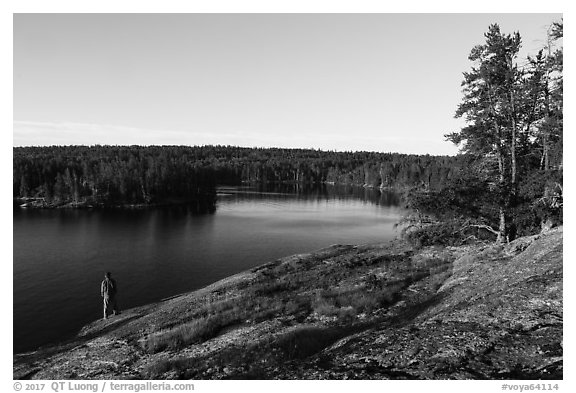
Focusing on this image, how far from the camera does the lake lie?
32875 millimetres

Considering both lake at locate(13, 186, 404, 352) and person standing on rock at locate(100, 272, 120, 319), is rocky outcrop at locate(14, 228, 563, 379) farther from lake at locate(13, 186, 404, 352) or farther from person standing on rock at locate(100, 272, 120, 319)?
lake at locate(13, 186, 404, 352)

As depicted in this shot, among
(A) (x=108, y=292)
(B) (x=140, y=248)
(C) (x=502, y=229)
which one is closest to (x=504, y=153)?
(C) (x=502, y=229)

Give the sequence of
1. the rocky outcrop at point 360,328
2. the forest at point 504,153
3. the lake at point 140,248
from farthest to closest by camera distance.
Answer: the lake at point 140,248
the forest at point 504,153
the rocky outcrop at point 360,328

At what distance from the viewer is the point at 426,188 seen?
2572cm

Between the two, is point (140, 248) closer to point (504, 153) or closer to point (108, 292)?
point (108, 292)

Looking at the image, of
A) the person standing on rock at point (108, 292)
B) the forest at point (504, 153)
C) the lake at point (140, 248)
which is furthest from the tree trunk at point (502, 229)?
the person standing on rock at point (108, 292)

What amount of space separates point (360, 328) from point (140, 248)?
48.1 m

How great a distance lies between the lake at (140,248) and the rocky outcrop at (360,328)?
21.5 ft

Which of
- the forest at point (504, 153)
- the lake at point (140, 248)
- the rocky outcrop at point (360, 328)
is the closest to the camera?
the rocky outcrop at point (360, 328)

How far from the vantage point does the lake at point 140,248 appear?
108 feet

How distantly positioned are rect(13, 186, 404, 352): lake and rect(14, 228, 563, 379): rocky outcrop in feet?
21.5

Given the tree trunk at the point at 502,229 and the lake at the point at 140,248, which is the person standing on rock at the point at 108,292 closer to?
the lake at the point at 140,248

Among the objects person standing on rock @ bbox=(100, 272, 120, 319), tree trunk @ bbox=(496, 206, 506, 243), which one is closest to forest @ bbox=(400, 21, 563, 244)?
tree trunk @ bbox=(496, 206, 506, 243)

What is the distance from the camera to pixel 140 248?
2219 inches
